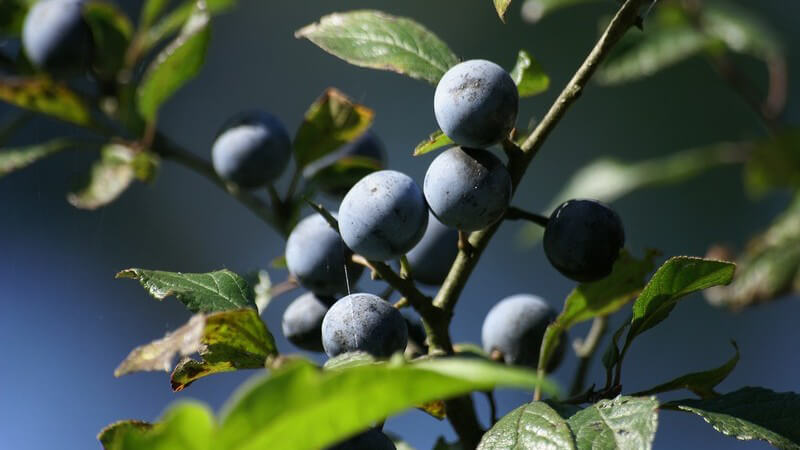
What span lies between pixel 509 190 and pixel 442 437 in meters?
0.26

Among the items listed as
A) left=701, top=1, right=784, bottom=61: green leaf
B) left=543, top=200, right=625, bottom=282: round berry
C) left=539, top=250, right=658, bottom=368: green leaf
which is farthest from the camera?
left=701, top=1, right=784, bottom=61: green leaf

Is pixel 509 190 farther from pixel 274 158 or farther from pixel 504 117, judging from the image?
pixel 274 158

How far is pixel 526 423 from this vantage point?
806 millimetres

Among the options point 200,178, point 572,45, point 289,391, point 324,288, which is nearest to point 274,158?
point 324,288

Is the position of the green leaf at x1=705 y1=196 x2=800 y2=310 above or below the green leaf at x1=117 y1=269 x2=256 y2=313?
below

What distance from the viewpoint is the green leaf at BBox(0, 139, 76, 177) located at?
5.11ft

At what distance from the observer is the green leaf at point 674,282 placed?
892 mm

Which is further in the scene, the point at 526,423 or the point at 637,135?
the point at 637,135

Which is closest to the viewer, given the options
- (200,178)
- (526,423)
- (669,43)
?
(526,423)

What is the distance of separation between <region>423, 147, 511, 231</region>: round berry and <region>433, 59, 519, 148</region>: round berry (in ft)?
0.05

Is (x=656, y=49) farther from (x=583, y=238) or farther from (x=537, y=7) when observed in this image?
(x=583, y=238)

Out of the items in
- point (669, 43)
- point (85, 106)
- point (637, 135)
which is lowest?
point (637, 135)

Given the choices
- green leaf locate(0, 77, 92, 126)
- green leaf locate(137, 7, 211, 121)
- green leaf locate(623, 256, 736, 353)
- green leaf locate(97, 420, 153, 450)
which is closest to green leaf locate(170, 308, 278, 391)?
green leaf locate(97, 420, 153, 450)

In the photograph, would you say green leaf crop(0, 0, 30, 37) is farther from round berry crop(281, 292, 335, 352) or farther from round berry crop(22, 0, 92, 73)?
round berry crop(281, 292, 335, 352)
